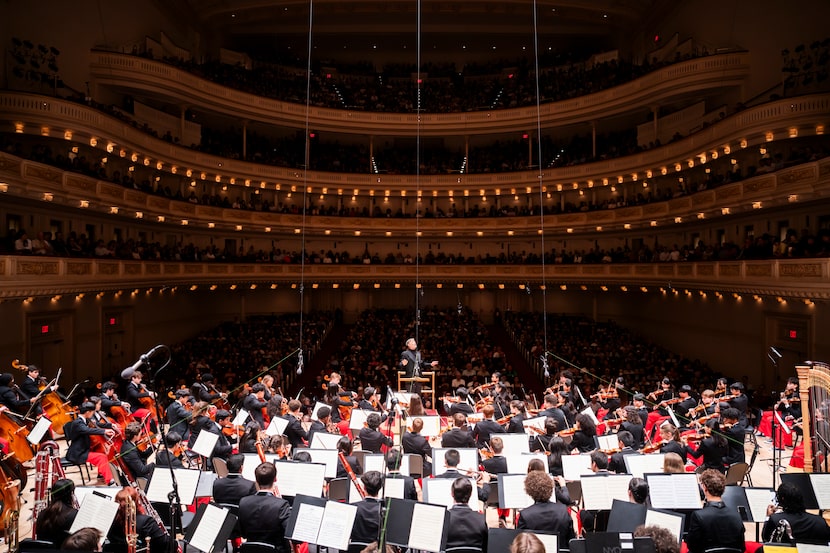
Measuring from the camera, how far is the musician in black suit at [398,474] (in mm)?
7893

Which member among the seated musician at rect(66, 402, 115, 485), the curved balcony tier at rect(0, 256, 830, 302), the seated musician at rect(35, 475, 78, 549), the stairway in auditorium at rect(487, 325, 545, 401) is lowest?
the stairway in auditorium at rect(487, 325, 545, 401)

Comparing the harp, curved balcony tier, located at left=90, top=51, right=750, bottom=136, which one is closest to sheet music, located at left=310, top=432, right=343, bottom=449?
the harp

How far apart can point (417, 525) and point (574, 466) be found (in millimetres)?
2937

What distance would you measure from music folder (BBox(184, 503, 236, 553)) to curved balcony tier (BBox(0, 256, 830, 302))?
11248 mm

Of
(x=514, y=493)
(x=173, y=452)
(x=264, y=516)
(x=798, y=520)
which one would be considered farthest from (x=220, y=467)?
(x=798, y=520)

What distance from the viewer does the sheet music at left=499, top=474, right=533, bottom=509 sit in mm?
7391

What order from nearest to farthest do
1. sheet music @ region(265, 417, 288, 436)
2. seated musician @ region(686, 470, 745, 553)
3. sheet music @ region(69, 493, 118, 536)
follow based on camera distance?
sheet music @ region(69, 493, 118, 536)
seated musician @ region(686, 470, 745, 553)
sheet music @ region(265, 417, 288, 436)

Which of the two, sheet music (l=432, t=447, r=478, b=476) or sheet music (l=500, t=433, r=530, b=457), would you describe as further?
sheet music (l=500, t=433, r=530, b=457)

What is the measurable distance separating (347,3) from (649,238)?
21.9 meters

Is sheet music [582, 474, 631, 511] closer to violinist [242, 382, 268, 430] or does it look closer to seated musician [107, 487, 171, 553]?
seated musician [107, 487, 171, 553]

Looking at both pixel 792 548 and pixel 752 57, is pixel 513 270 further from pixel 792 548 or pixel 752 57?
pixel 792 548

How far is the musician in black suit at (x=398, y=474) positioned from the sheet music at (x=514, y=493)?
1.19m

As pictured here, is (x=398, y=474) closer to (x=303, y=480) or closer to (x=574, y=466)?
(x=303, y=480)

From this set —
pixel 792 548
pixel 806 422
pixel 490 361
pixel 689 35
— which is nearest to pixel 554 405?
pixel 806 422
